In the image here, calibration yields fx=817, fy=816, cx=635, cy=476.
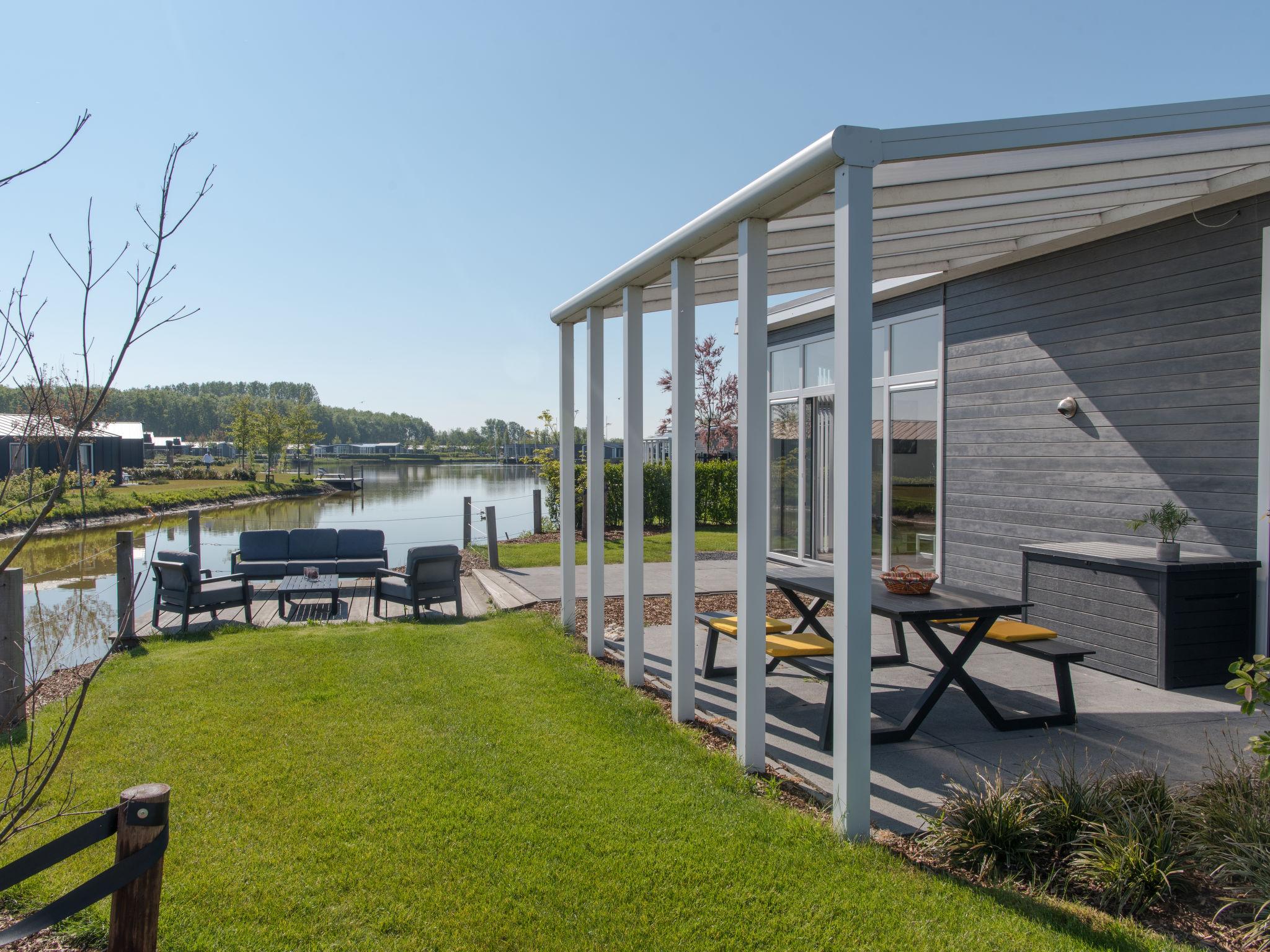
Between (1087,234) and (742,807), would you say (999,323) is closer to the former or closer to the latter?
(1087,234)

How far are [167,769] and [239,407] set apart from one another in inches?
1712

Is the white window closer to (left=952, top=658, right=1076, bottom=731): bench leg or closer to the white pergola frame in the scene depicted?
the white pergola frame

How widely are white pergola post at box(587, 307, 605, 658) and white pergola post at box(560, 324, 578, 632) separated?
75cm

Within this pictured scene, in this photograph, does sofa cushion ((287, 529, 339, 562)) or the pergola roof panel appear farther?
sofa cushion ((287, 529, 339, 562))

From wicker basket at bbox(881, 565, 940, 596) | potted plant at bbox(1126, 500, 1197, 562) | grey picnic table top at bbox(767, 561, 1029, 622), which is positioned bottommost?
grey picnic table top at bbox(767, 561, 1029, 622)

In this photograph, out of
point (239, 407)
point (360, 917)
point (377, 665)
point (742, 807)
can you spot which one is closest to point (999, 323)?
point (742, 807)

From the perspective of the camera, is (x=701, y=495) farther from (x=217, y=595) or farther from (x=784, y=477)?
(x=217, y=595)

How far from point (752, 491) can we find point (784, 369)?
23.3 ft

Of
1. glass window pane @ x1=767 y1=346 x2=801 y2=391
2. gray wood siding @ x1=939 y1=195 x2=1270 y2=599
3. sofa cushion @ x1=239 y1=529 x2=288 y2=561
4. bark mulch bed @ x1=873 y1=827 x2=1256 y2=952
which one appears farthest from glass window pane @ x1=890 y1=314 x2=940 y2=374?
sofa cushion @ x1=239 y1=529 x2=288 y2=561

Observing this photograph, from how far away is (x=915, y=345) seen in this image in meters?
8.16

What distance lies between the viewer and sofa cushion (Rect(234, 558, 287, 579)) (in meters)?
9.16

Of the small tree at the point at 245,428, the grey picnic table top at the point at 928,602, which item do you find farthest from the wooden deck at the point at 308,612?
the small tree at the point at 245,428

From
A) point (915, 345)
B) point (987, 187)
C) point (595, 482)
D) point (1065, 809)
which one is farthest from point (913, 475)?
point (1065, 809)

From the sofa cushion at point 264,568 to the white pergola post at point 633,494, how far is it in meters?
5.46
